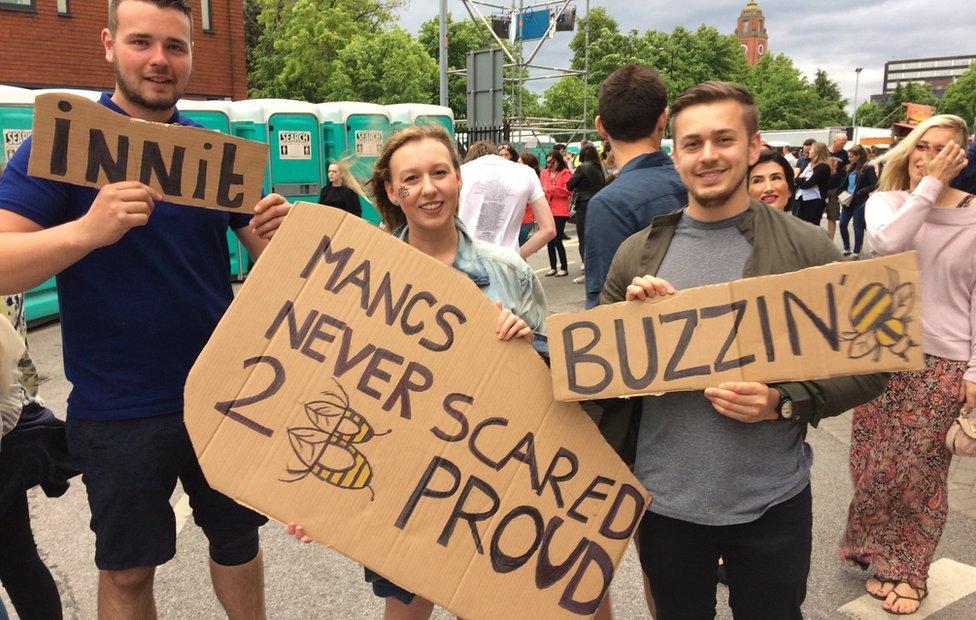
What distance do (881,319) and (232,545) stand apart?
1.90m

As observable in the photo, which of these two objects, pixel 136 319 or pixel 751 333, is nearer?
pixel 751 333

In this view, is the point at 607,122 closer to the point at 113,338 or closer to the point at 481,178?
the point at 113,338

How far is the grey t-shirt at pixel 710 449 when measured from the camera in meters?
1.71

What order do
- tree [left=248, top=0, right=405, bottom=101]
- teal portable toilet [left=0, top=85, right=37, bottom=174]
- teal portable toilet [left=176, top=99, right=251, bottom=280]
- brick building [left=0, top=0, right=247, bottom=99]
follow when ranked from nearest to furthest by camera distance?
teal portable toilet [left=0, top=85, right=37, bottom=174] < teal portable toilet [left=176, top=99, right=251, bottom=280] < brick building [left=0, top=0, right=247, bottom=99] < tree [left=248, top=0, right=405, bottom=101]

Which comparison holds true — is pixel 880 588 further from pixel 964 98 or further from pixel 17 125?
pixel 964 98

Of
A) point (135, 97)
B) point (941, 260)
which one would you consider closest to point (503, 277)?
point (135, 97)

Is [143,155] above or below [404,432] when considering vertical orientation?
above

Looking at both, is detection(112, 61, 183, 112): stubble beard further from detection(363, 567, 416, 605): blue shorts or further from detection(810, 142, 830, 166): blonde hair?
detection(810, 142, 830, 166): blonde hair

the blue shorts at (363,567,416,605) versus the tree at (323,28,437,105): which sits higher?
the tree at (323,28,437,105)

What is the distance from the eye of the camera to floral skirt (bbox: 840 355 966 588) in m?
2.79

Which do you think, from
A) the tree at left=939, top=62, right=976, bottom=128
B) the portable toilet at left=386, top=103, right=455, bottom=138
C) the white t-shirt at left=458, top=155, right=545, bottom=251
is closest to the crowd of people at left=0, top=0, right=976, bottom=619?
the white t-shirt at left=458, top=155, right=545, bottom=251

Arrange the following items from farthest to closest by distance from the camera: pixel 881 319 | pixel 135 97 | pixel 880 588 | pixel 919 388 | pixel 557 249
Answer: pixel 557 249 < pixel 880 588 < pixel 919 388 < pixel 135 97 < pixel 881 319

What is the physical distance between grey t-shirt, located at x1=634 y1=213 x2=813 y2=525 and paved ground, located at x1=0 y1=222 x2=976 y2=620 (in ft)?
4.40

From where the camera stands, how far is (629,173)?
2604mm
